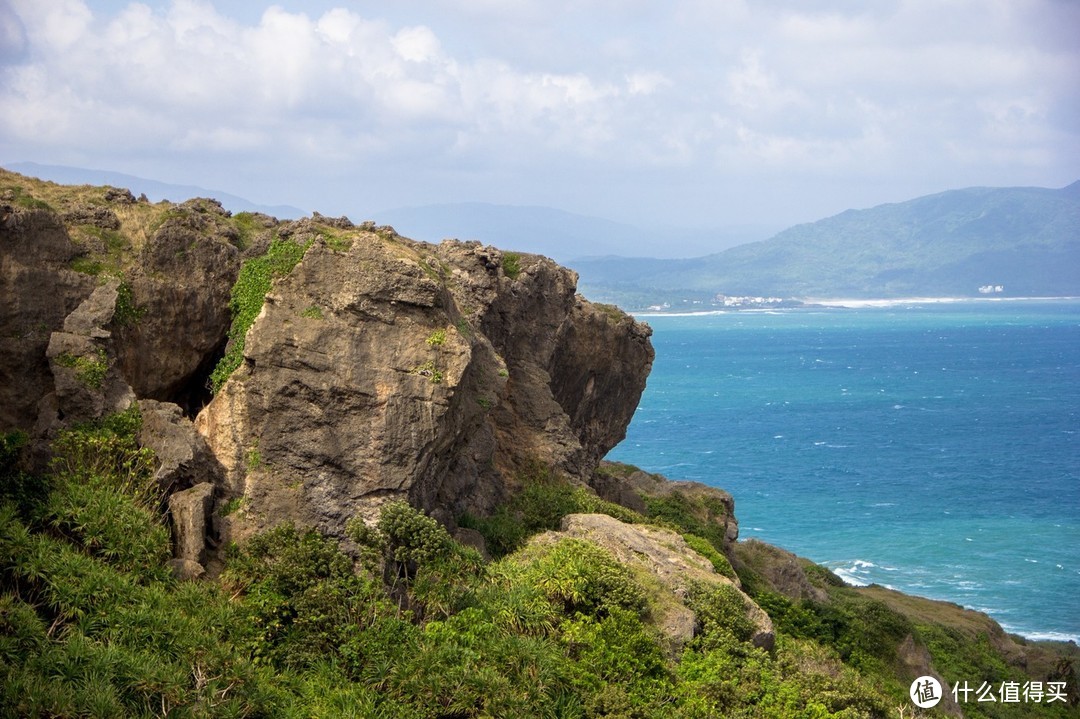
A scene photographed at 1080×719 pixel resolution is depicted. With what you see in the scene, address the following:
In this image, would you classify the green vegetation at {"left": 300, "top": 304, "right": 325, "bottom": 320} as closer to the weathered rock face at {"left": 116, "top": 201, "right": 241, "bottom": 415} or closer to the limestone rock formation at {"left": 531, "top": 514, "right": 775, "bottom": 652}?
the weathered rock face at {"left": 116, "top": 201, "right": 241, "bottom": 415}

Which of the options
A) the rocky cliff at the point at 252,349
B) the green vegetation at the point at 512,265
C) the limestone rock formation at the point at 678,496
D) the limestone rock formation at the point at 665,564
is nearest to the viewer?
the rocky cliff at the point at 252,349

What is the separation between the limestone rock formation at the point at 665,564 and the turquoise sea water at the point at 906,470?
41.9 meters

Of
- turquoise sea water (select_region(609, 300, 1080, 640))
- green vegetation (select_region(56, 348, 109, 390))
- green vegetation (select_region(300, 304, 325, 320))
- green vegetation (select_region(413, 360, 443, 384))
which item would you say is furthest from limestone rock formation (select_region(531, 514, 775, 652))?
turquoise sea water (select_region(609, 300, 1080, 640))

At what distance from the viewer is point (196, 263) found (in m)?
25.2

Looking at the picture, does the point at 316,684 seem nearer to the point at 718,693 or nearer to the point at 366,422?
the point at 366,422

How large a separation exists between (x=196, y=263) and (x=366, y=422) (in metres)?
6.98

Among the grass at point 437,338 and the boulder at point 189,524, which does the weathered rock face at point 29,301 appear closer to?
the boulder at point 189,524

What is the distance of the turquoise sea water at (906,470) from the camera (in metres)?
69.9

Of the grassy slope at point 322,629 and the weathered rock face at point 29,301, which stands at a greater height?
the weathered rock face at point 29,301

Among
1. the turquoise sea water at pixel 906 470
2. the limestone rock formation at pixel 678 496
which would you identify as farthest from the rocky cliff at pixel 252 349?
the turquoise sea water at pixel 906 470

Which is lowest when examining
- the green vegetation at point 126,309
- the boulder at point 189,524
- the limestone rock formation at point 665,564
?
the limestone rock formation at point 665,564

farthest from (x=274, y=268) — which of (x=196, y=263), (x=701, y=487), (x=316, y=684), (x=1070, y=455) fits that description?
(x=1070, y=455)

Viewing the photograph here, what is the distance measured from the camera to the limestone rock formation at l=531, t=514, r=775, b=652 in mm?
22984

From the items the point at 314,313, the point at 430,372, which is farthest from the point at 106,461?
the point at 430,372
